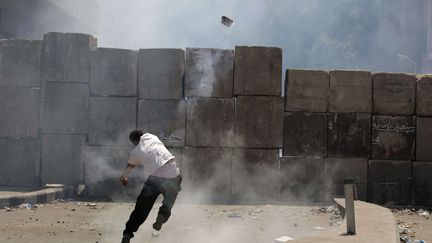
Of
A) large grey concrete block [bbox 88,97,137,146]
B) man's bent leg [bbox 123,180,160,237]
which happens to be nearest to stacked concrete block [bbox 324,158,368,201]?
large grey concrete block [bbox 88,97,137,146]

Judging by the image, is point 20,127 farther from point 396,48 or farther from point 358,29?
point 358,29

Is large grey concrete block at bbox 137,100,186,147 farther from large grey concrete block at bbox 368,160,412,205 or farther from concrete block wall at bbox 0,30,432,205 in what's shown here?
large grey concrete block at bbox 368,160,412,205

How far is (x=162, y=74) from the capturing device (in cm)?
1000

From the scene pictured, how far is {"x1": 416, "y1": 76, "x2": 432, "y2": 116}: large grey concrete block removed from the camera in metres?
10.1

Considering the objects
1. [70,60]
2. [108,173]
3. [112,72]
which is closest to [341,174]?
[108,173]

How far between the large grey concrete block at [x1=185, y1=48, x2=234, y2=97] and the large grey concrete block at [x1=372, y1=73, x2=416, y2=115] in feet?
9.19

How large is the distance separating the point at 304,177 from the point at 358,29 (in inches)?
1709

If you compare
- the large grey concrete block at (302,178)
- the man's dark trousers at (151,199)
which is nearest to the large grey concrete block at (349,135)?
the large grey concrete block at (302,178)

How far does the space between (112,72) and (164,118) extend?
1.34m

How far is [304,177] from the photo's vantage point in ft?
32.8

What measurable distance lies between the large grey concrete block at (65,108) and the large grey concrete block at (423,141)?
20.9 ft

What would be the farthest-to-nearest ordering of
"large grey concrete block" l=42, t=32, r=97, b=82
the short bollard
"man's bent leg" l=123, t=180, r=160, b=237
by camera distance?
1. "large grey concrete block" l=42, t=32, r=97, b=82
2. "man's bent leg" l=123, t=180, r=160, b=237
3. the short bollard

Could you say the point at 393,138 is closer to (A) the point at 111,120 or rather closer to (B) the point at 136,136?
(A) the point at 111,120

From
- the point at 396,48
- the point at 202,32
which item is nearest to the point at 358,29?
the point at 396,48
